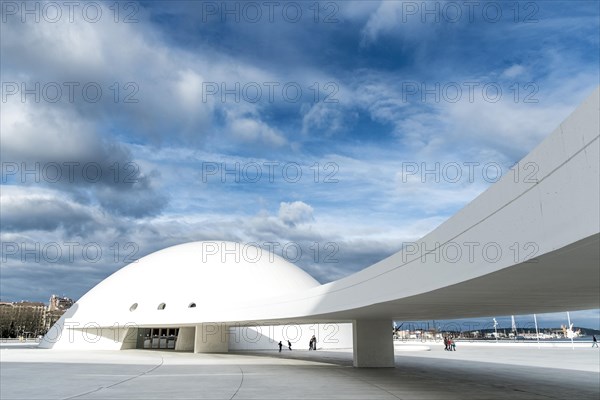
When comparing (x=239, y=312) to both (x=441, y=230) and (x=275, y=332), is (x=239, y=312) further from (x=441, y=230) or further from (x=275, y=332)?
(x=441, y=230)

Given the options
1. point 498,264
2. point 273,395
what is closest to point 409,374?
point 273,395

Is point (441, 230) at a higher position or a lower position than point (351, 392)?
higher

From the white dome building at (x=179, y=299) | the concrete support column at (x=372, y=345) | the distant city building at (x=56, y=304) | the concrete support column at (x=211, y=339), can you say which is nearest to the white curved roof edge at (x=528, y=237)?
the concrete support column at (x=372, y=345)

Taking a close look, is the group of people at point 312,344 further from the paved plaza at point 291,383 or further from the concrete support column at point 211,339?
the paved plaza at point 291,383

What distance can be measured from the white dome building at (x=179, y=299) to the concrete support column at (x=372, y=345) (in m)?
14.1

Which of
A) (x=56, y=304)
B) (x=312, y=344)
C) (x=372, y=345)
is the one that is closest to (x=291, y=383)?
(x=372, y=345)

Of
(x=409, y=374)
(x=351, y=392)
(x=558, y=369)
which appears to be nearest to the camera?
(x=351, y=392)

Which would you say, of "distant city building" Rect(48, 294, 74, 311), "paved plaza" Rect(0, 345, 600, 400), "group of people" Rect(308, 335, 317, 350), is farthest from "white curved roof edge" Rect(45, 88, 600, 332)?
"distant city building" Rect(48, 294, 74, 311)

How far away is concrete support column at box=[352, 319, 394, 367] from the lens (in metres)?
25.0

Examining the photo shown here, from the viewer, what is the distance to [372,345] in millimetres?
25281

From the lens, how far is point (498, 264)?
25.1ft

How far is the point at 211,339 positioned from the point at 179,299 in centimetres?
409

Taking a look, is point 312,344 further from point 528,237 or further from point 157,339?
point 528,237

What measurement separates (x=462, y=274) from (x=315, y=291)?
519 inches
